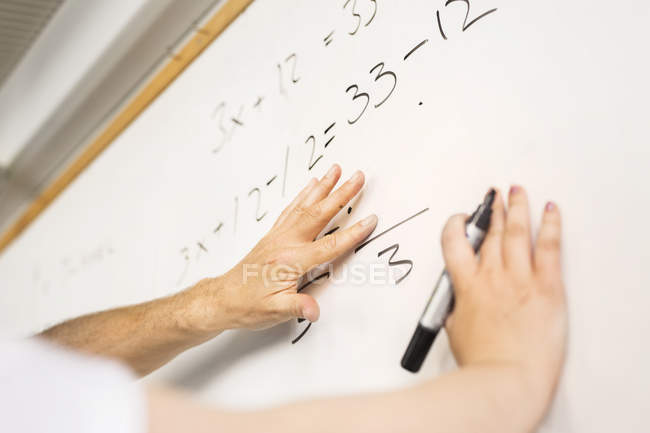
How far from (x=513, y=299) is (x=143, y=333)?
38 centimetres

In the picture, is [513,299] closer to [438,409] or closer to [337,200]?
[438,409]

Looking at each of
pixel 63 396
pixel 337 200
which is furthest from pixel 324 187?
pixel 63 396

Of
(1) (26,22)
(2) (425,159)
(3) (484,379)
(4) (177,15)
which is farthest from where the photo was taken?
(1) (26,22)

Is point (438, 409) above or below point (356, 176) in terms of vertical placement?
below

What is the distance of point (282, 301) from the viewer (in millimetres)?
394

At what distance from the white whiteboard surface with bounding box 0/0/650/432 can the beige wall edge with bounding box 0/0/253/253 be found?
21 millimetres

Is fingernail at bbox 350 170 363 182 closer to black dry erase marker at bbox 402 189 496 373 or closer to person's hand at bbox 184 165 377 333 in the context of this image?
person's hand at bbox 184 165 377 333

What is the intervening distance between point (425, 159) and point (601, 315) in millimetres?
164

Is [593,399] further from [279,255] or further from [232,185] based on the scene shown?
[232,185]

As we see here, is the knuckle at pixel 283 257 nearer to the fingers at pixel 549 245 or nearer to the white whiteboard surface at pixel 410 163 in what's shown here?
the white whiteboard surface at pixel 410 163

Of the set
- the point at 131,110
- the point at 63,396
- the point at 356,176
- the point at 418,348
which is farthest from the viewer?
the point at 131,110

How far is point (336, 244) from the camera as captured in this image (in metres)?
0.38

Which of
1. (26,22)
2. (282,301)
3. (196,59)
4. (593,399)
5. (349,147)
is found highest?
(26,22)

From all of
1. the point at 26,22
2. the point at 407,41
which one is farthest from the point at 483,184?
the point at 26,22
